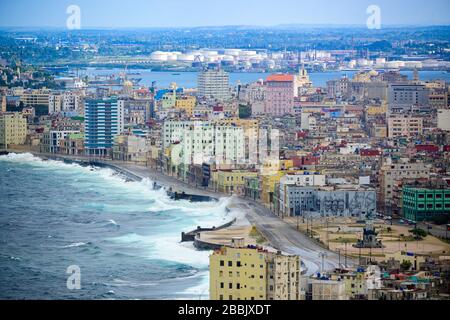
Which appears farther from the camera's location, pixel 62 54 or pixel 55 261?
pixel 62 54

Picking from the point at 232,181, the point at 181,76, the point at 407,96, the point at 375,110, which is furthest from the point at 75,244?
the point at 181,76

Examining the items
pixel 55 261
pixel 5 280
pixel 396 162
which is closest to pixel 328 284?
pixel 5 280

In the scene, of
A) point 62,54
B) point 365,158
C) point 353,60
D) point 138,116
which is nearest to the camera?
point 365,158

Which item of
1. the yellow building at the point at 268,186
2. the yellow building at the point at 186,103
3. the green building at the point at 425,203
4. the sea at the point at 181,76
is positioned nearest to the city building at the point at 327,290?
the green building at the point at 425,203

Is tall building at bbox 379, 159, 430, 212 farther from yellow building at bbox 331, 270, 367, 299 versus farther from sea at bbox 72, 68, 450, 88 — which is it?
sea at bbox 72, 68, 450, 88

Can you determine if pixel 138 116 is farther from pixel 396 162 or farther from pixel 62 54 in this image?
pixel 396 162

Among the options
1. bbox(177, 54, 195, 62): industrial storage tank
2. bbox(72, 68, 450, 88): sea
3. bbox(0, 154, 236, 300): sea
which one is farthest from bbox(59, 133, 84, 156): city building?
bbox(177, 54, 195, 62): industrial storage tank
